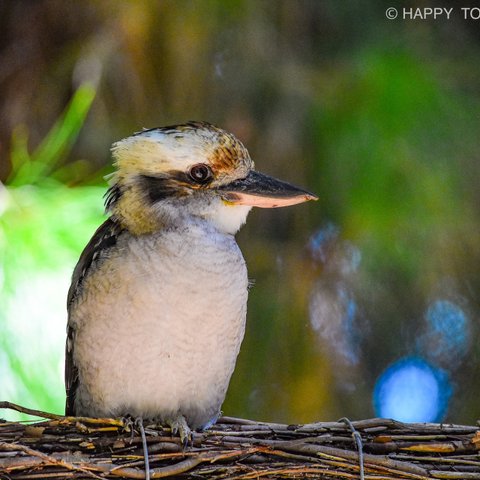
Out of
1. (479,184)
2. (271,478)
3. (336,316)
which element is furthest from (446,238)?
(271,478)

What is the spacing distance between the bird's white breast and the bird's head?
4 centimetres

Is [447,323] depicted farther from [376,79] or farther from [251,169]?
[251,169]

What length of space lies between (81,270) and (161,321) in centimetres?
26

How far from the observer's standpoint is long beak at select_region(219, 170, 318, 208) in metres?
A: 2.51

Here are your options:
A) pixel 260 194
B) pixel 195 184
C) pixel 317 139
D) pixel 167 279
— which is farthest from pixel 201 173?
pixel 317 139

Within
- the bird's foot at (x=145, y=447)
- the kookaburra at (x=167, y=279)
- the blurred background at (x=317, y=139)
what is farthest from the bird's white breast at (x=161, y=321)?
the blurred background at (x=317, y=139)

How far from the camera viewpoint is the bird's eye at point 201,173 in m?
2.49

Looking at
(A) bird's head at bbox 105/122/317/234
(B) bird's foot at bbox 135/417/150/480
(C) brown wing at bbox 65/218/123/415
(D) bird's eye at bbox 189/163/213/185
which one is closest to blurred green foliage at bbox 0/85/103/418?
(C) brown wing at bbox 65/218/123/415

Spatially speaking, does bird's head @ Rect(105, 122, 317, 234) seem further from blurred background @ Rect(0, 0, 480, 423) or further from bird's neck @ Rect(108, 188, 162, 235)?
blurred background @ Rect(0, 0, 480, 423)

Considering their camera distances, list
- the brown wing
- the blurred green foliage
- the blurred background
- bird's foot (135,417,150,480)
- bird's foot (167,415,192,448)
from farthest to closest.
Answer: the blurred background < the blurred green foliage < the brown wing < bird's foot (167,415,192,448) < bird's foot (135,417,150,480)

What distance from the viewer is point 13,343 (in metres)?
2.78

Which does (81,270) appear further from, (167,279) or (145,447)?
(145,447)

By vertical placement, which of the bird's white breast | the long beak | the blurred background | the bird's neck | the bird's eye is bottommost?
the bird's white breast

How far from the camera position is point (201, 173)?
2.50 m
